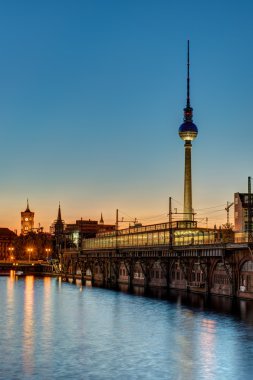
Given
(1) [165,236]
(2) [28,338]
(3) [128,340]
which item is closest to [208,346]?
(3) [128,340]

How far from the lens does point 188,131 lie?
614ft

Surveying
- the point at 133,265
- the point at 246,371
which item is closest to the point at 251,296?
the point at 246,371

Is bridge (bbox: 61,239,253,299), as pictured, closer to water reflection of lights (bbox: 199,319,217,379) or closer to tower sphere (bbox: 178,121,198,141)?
water reflection of lights (bbox: 199,319,217,379)

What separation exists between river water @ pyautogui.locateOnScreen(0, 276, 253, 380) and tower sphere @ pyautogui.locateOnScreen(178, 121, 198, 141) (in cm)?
10325

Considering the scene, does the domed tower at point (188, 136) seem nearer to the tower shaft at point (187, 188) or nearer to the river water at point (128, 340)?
the tower shaft at point (187, 188)

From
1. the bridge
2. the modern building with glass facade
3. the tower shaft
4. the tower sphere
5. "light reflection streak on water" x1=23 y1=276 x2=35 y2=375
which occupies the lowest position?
"light reflection streak on water" x1=23 y1=276 x2=35 y2=375

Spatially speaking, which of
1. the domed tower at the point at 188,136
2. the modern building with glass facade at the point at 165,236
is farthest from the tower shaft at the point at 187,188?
the modern building with glass facade at the point at 165,236

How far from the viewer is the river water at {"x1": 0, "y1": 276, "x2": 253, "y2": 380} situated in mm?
42594

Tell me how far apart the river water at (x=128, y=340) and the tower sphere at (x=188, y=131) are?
10325 cm

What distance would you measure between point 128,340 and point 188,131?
447ft

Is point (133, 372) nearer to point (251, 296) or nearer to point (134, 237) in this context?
point (251, 296)

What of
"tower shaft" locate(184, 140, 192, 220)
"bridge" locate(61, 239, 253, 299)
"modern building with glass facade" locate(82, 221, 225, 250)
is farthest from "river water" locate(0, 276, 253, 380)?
"tower shaft" locate(184, 140, 192, 220)

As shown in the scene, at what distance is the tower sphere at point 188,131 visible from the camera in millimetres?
187000

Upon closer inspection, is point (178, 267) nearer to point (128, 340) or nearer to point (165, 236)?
point (165, 236)
